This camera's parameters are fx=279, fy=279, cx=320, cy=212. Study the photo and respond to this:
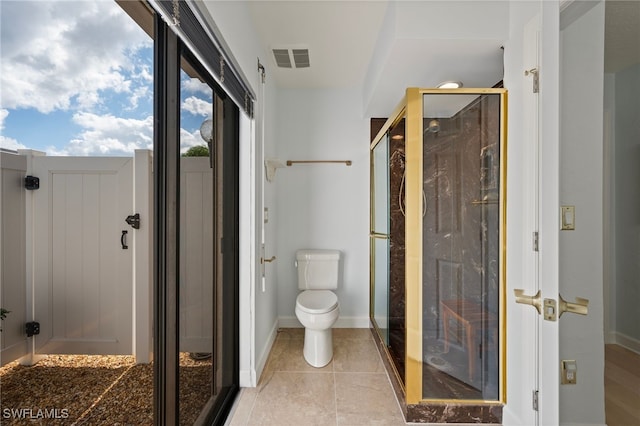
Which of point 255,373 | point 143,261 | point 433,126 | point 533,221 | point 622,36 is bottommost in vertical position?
point 255,373

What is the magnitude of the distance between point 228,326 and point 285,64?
7.30 ft

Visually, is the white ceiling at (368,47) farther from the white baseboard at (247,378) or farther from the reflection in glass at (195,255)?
the white baseboard at (247,378)

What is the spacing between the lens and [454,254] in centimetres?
172

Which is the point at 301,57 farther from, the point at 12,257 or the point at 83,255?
the point at 12,257

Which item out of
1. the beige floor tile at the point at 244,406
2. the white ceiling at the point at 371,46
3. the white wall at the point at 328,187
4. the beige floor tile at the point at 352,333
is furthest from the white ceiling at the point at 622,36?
the beige floor tile at the point at 352,333

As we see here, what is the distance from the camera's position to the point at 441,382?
169cm

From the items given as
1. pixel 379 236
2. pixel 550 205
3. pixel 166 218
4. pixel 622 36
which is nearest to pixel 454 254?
pixel 379 236

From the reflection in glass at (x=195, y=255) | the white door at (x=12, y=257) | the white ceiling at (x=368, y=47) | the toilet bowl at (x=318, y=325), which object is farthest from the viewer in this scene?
the toilet bowl at (x=318, y=325)

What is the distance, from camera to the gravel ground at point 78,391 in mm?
618

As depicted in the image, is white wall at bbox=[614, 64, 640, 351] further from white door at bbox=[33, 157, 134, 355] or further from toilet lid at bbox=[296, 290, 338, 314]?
toilet lid at bbox=[296, 290, 338, 314]

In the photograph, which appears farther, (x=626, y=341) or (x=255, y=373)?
(x=255, y=373)

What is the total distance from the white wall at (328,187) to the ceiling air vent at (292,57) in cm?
48

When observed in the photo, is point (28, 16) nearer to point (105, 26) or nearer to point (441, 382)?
point (105, 26)

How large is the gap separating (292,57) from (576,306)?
2494 mm
